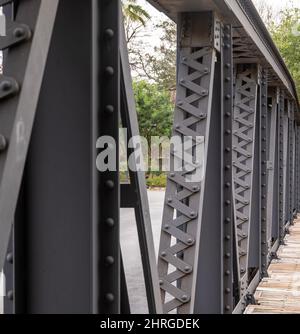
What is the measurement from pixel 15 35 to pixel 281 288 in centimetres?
729

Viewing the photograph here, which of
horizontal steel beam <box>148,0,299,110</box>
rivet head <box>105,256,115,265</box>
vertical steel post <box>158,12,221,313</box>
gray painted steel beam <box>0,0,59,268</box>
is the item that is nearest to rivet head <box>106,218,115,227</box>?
rivet head <box>105,256,115,265</box>

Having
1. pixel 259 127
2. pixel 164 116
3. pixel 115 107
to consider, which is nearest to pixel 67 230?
pixel 115 107

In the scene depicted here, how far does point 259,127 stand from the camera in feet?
27.7

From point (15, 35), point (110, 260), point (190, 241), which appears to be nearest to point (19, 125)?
point (15, 35)

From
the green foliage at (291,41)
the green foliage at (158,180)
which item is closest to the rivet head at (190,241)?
the green foliage at (158,180)

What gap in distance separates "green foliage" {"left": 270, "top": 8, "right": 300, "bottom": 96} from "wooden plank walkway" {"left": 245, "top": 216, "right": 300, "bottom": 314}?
59.5 feet

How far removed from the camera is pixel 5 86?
146 cm

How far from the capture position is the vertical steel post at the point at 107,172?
2.13 m

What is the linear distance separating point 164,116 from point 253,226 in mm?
8246

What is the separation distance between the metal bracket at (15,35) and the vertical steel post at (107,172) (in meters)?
0.59

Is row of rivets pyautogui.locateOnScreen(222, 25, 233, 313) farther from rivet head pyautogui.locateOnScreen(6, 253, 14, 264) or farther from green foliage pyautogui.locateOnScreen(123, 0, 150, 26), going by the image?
green foliage pyautogui.locateOnScreen(123, 0, 150, 26)

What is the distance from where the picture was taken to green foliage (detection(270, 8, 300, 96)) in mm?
28672

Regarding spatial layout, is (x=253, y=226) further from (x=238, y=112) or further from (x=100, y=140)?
(x=100, y=140)

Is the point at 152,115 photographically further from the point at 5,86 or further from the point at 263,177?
the point at 5,86
